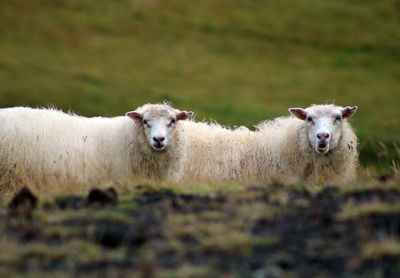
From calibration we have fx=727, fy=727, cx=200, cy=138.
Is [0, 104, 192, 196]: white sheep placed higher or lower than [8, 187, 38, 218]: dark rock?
higher

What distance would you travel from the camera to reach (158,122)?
11859 mm

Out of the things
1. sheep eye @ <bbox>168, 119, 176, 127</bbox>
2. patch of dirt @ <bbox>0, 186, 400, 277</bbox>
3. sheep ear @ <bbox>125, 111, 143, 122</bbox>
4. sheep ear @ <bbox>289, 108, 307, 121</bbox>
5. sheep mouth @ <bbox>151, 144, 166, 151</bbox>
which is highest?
sheep ear @ <bbox>289, 108, 307, 121</bbox>

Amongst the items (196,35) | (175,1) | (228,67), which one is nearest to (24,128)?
(228,67)

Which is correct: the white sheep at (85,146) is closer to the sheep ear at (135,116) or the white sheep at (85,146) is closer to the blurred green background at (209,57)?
the sheep ear at (135,116)

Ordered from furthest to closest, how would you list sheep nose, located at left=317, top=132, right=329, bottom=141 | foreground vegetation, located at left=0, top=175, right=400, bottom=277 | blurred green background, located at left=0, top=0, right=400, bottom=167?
blurred green background, located at left=0, top=0, right=400, bottom=167, sheep nose, located at left=317, top=132, right=329, bottom=141, foreground vegetation, located at left=0, top=175, right=400, bottom=277

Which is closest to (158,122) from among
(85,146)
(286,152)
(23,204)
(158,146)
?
(158,146)

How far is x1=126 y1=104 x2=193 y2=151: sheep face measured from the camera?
38.3 ft

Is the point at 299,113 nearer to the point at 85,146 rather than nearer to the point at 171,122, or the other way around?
the point at 171,122

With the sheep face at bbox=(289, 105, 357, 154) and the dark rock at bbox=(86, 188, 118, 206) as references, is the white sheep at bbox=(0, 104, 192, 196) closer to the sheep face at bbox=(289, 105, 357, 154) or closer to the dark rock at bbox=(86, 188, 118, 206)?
the sheep face at bbox=(289, 105, 357, 154)

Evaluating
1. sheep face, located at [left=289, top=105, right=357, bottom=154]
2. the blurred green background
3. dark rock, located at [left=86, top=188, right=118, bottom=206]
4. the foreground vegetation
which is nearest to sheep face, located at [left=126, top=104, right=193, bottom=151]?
sheep face, located at [left=289, top=105, right=357, bottom=154]

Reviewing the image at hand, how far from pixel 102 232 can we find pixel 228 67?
44.7 meters

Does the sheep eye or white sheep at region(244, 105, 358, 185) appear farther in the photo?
white sheep at region(244, 105, 358, 185)

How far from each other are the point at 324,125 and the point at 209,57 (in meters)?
40.0

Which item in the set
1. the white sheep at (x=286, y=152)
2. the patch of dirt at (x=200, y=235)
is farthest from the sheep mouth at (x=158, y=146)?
the patch of dirt at (x=200, y=235)
